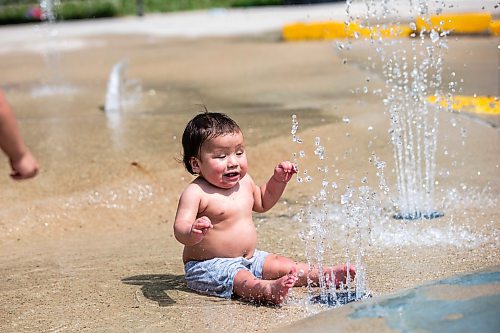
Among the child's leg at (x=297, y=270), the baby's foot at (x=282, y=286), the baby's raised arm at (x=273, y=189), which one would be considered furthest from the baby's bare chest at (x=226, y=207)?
the baby's foot at (x=282, y=286)

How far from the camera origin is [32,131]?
21.2 feet

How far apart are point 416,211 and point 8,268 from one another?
208cm

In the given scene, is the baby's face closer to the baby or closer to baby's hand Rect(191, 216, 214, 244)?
the baby

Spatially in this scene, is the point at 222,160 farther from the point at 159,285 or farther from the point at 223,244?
the point at 159,285

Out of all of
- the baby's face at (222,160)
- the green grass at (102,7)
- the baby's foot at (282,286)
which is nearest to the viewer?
the baby's foot at (282,286)

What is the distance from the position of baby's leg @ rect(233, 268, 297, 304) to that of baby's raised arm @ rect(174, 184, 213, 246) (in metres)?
0.25

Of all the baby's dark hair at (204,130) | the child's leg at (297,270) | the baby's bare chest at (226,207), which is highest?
the baby's dark hair at (204,130)

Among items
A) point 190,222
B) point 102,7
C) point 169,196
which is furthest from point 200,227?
point 102,7

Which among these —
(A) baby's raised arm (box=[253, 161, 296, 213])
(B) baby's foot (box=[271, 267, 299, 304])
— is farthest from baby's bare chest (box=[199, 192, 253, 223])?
(B) baby's foot (box=[271, 267, 299, 304])

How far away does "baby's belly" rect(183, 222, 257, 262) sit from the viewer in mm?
3303

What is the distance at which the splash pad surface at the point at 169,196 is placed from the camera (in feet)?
10.4

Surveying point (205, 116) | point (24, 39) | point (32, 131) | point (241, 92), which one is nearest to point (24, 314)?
point (205, 116)

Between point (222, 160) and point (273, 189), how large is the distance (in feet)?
0.92

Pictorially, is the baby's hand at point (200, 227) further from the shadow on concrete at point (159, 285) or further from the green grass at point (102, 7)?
the green grass at point (102, 7)
